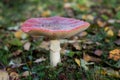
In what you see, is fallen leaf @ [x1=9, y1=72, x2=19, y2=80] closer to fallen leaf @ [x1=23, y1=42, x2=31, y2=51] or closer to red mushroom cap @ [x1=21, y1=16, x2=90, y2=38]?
red mushroom cap @ [x1=21, y1=16, x2=90, y2=38]

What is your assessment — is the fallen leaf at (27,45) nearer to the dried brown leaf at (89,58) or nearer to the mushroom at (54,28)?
the mushroom at (54,28)

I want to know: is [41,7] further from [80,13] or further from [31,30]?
[31,30]

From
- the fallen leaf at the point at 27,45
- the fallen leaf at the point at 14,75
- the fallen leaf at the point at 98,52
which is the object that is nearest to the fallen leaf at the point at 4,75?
the fallen leaf at the point at 14,75

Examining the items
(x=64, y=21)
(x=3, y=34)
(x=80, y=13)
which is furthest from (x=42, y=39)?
(x=80, y=13)

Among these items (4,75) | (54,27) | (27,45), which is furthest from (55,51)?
(27,45)

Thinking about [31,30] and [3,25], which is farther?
[3,25]

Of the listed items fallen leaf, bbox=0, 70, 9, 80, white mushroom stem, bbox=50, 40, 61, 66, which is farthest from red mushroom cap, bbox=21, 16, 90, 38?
fallen leaf, bbox=0, 70, 9, 80

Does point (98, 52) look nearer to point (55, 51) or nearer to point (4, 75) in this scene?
point (55, 51)
